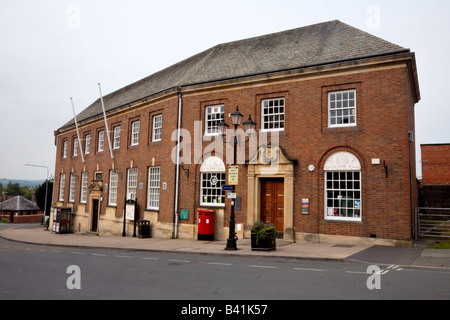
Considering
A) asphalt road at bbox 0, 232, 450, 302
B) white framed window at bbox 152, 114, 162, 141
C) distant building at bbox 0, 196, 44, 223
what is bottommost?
distant building at bbox 0, 196, 44, 223

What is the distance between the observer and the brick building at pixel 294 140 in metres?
14.5

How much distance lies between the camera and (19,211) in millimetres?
70562

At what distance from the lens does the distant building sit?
228 feet

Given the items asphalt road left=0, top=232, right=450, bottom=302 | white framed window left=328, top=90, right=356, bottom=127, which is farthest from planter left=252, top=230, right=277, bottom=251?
white framed window left=328, top=90, right=356, bottom=127

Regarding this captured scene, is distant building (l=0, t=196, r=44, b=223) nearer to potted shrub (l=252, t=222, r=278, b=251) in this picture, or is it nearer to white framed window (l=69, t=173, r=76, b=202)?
white framed window (l=69, t=173, r=76, b=202)

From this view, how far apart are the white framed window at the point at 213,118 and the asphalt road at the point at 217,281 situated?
9.37m

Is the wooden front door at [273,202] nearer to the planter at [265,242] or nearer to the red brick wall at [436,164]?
the planter at [265,242]

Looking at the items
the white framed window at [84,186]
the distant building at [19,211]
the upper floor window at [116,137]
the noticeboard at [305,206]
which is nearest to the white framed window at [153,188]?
the upper floor window at [116,137]

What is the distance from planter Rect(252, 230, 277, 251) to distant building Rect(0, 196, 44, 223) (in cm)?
6942

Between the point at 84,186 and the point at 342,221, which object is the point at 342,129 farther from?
the point at 84,186

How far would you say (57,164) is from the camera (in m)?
36.2

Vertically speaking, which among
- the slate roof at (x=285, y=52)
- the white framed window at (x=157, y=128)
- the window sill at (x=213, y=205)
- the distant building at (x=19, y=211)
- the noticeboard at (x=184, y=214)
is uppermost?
the slate roof at (x=285, y=52)
